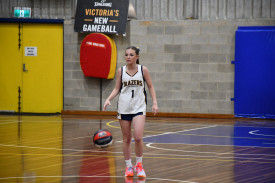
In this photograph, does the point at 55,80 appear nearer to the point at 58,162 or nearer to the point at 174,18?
the point at 174,18

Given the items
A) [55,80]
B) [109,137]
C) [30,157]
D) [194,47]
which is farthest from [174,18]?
[30,157]

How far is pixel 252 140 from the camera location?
9.94m

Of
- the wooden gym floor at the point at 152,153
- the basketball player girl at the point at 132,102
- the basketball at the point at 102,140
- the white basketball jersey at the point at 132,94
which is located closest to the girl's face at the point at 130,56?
the basketball player girl at the point at 132,102

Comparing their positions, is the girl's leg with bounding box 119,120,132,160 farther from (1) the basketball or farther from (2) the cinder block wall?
(2) the cinder block wall

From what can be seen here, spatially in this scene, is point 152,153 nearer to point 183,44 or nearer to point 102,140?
point 102,140

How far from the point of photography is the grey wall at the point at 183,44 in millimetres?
14594

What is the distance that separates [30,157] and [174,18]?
825 centimetres

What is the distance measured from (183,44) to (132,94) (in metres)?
8.69

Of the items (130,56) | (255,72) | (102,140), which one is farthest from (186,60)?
(130,56)

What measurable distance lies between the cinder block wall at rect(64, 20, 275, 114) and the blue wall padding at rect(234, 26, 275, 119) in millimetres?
211

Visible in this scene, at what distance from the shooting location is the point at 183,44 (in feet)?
48.8

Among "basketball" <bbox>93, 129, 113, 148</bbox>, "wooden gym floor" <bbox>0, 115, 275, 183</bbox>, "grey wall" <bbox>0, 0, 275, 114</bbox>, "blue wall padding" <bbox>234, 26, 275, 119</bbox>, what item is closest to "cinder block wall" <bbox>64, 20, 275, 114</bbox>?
"grey wall" <bbox>0, 0, 275, 114</bbox>

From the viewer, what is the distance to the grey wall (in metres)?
14.6

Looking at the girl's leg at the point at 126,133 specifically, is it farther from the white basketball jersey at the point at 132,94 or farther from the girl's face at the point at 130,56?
the girl's face at the point at 130,56
